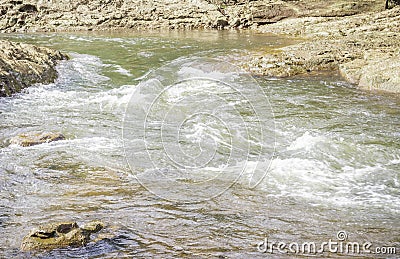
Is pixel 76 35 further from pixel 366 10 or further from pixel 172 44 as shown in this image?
pixel 366 10

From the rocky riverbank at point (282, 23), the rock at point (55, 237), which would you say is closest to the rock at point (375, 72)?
the rocky riverbank at point (282, 23)

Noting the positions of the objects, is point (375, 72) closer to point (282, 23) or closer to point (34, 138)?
point (34, 138)

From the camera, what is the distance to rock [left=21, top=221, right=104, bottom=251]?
3488mm

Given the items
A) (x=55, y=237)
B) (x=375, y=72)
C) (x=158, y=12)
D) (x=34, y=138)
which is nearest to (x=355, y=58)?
(x=375, y=72)

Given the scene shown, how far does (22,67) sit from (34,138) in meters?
4.84

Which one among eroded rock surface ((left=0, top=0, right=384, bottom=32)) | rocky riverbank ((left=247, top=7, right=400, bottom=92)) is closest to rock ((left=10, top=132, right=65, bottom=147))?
rocky riverbank ((left=247, top=7, right=400, bottom=92))

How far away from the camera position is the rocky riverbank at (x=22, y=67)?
9.60 metres

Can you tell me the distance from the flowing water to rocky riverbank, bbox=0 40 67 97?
0.35 meters

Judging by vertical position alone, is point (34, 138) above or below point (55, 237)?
above

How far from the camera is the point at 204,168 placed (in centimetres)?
566

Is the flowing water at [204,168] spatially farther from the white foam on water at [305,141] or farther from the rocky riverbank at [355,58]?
the rocky riverbank at [355,58]

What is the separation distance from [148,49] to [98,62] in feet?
9.46

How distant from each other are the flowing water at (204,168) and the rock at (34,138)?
148 millimetres

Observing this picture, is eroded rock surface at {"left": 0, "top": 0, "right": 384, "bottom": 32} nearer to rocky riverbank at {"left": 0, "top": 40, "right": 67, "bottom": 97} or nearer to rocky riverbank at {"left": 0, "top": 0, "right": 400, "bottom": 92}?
rocky riverbank at {"left": 0, "top": 0, "right": 400, "bottom": 92}
